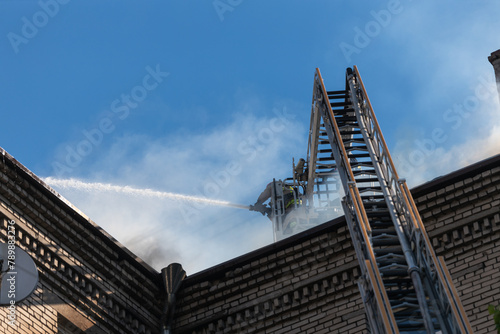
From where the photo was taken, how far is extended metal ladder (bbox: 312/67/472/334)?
13.7m

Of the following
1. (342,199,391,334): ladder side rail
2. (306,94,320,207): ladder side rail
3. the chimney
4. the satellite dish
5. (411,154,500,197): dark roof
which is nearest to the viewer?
(342,199,391,334): ladder side rail

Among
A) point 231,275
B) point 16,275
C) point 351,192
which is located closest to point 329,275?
point 351,192

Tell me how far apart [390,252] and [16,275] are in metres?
6.13

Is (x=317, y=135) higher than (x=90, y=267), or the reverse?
(x=317, y=135)

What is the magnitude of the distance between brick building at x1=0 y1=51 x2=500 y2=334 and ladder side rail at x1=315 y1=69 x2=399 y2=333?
1034mm

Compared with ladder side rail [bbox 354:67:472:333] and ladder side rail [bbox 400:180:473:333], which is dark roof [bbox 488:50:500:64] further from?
ladder side rail [bbox 400:180:473:333]

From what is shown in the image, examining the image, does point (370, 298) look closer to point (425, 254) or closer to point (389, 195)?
point (425, 254)

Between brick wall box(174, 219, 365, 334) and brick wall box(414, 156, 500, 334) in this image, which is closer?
brick wall box(414, 156, 500, 334)

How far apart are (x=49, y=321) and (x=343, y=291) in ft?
17.1

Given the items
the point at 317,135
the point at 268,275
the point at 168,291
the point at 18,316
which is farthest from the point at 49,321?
the point at 317,135

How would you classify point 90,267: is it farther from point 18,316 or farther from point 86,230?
point 18,316

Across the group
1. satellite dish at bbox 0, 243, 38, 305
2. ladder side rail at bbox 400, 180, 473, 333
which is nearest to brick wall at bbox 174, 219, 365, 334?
ladder side rail at bbox 400, 180, 473, 333

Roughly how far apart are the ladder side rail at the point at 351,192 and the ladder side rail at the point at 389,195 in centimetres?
54

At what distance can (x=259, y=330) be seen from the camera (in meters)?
17.4
